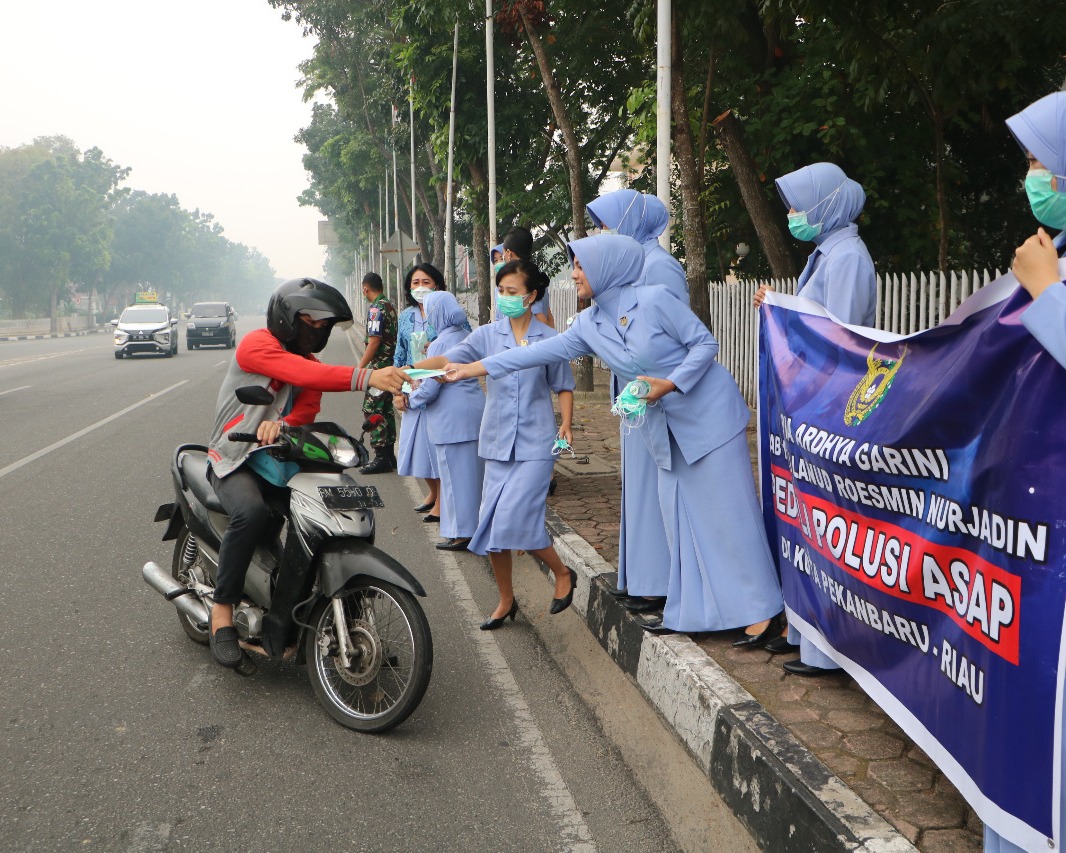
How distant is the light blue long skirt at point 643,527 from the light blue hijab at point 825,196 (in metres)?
1.12

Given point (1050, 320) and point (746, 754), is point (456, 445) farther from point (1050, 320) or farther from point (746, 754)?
point (1050, 320)

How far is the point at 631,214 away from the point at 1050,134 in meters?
2.52

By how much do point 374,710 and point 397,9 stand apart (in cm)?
1832

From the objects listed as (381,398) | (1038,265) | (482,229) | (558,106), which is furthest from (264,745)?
(482,229)

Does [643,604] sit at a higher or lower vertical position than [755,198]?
lower

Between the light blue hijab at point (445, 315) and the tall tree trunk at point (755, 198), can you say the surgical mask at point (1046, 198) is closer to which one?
the light blue hijab at point (445, 315)

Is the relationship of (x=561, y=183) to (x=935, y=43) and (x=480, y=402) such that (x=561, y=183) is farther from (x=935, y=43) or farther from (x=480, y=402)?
(x=480, y=402)

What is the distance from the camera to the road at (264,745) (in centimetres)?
307

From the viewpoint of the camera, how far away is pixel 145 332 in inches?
1171

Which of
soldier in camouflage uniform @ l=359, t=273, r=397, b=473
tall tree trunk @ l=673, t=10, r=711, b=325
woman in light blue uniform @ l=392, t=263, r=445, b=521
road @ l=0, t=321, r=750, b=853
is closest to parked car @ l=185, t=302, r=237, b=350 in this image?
soldier in camouflage uniform @ l=359, t=273, r=397, b=473

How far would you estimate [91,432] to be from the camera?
12.1 meters

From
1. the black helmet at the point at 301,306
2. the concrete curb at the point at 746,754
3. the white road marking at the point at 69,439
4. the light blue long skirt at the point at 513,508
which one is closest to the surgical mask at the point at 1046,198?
the concrete curb at the point at 746,754

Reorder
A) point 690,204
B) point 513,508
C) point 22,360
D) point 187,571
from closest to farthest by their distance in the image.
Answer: point 187,571 → point 513,508 → point 690,204 → point 22,360

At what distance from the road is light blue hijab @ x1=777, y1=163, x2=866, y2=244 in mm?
2113
